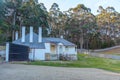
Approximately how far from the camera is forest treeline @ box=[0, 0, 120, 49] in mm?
59375

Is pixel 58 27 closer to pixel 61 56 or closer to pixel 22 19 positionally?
pixel 22 19

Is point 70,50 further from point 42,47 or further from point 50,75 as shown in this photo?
point 50,75

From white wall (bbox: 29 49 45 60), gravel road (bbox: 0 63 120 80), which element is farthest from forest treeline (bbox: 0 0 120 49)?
gravel road (bbox: 0 63 120 80)

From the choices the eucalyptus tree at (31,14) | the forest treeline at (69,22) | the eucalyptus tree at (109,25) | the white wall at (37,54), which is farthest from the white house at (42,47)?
the eucalyptus tree at (109,25)

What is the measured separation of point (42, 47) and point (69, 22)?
1528 inches

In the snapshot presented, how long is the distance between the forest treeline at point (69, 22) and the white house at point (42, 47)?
1780 centimetres

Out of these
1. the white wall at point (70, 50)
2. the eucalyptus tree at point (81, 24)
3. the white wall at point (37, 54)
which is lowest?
the white wall at point (37, 54)

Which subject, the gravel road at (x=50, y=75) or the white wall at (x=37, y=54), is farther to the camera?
the white wall at (x=37, y=54)

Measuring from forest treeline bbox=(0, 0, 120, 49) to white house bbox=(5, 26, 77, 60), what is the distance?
1780cm

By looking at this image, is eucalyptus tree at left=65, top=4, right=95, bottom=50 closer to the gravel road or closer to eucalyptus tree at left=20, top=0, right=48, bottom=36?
eucalyptus tree at left=20, top=0, right=48, bottom=36

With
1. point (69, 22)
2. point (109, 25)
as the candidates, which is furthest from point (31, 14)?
point (109, 25)

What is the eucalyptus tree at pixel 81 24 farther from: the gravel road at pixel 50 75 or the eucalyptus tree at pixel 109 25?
the gravel road at pixel 50 75

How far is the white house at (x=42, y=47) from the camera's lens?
3675cm

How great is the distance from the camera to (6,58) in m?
32.0
